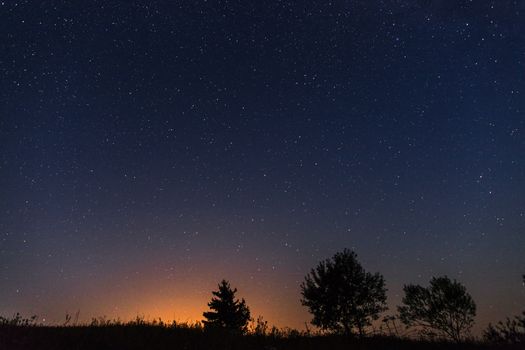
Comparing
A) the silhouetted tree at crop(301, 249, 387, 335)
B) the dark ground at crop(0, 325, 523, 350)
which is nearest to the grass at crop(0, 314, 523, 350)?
the dark ground at crop(0, 325, 523, 350)

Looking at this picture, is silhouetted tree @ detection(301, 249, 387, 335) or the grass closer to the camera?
the grass

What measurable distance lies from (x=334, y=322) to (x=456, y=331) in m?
14.1

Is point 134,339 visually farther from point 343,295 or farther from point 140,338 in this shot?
point 343,295

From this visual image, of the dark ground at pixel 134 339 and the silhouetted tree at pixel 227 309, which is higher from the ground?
the silhouetted tree at pixel 227 309

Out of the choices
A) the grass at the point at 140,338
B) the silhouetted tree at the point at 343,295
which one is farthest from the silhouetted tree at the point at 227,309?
the grass at the point at 140,338

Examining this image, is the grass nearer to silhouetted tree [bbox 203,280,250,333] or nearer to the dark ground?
the dark ground

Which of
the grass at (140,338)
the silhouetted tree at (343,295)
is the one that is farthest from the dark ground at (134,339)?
the silhouetted tree at (343,295)

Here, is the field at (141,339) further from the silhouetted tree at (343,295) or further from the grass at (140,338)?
the silhouetted tree at (343,295)

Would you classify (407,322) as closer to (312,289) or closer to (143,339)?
(312,289)

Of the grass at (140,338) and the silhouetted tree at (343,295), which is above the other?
the silhouetted tree at (343,295)

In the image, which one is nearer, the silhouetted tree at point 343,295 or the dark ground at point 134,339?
the dark ground at point 134,339

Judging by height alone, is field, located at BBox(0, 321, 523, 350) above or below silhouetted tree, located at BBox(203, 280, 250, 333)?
below

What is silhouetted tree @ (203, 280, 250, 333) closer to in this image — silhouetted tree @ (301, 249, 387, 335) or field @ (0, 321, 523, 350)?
silhouetted tree @ (301, 249, 387, 335)

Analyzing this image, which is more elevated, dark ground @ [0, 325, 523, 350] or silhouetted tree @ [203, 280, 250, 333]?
silhouetted tree @ [203, 280, 250, 333]
